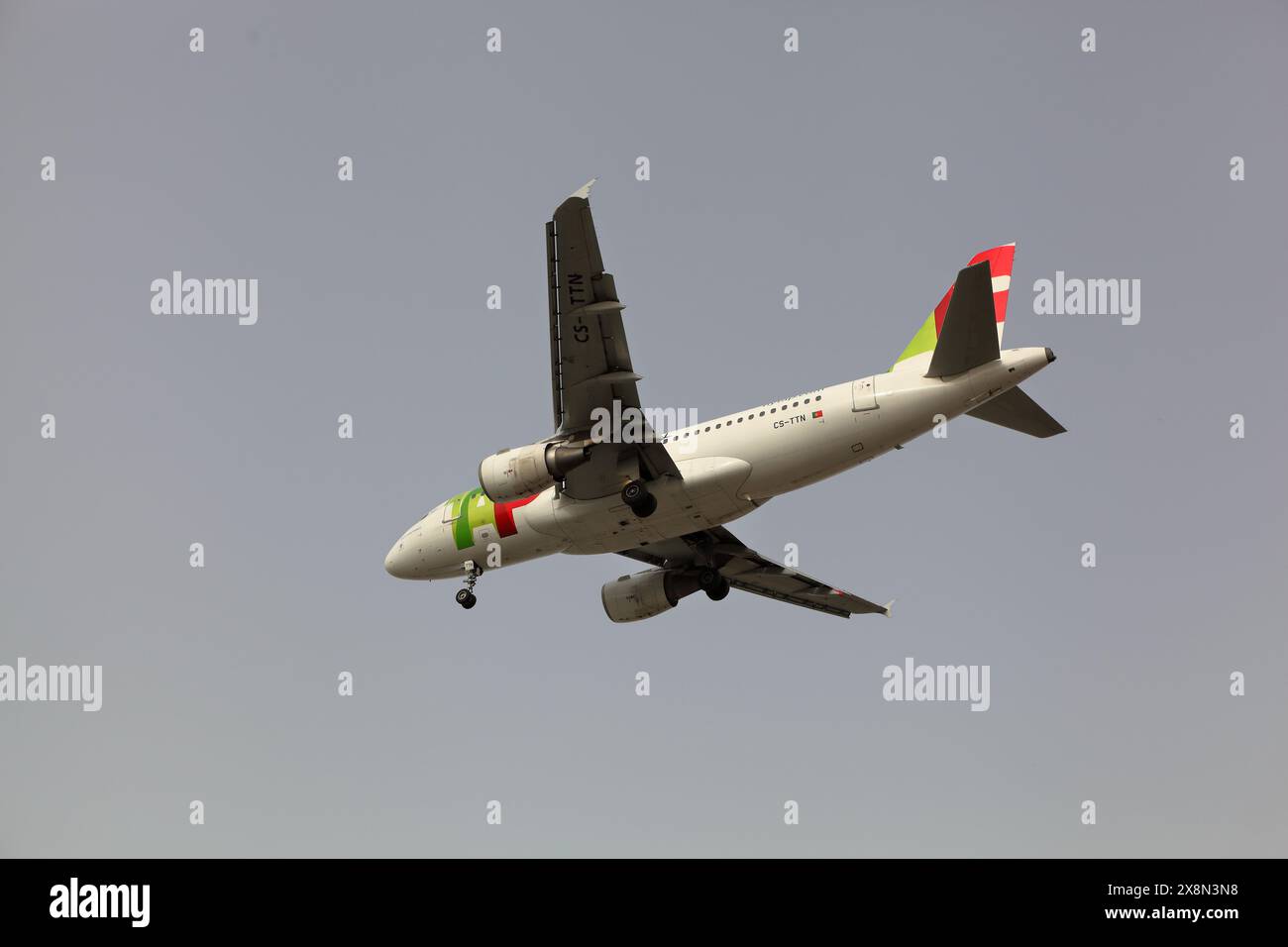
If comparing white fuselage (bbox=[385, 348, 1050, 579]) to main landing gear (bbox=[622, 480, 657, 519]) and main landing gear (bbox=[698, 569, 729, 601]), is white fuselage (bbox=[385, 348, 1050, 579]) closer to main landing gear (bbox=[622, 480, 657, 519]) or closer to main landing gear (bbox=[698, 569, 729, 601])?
main landing gear (bbox=[622, 480, 657, 519])

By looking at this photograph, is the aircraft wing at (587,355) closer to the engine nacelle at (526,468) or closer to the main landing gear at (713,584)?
the engine nacelle at (526,468)

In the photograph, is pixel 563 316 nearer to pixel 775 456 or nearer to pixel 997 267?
pixel 775 456

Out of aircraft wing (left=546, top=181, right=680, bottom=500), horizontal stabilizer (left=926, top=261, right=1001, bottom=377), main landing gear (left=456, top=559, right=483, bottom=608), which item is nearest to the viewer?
aircraft wing (left=546, top=181, right=680, bottom=500)

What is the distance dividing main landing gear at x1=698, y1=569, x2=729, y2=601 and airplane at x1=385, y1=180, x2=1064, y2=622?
14.6ft

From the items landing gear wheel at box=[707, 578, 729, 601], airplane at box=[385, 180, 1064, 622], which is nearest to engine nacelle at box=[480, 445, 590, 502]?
airplane at box=[385, 180, 1064, 622]

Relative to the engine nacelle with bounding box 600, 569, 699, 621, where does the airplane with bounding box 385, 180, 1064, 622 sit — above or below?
above

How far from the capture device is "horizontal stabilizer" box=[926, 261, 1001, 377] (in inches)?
1127

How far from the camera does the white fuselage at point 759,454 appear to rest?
99.3ft

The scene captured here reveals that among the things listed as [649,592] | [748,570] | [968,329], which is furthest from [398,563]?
[968,329]

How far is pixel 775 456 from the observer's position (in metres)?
31.5

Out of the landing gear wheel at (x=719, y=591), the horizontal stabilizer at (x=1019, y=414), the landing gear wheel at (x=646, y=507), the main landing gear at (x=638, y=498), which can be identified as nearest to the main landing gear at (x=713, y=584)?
the landing gear wheel at (x=719, y=591)

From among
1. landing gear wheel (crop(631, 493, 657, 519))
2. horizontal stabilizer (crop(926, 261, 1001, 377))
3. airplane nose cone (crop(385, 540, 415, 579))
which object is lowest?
airplane nose cone (crop(385, 540, 415, 579))
